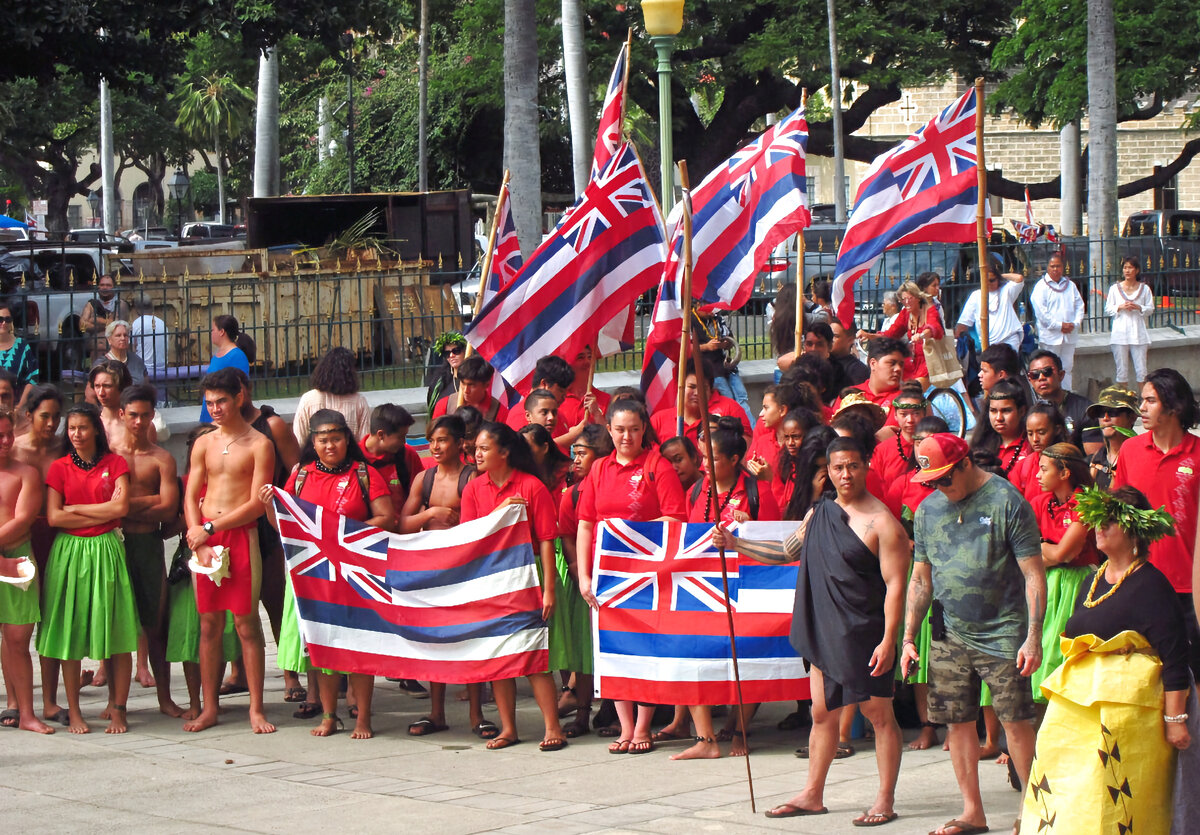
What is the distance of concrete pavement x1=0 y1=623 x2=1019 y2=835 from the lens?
6707 mm

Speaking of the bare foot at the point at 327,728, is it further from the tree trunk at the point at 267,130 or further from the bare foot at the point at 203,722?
the tree trunk at the point at 267,130

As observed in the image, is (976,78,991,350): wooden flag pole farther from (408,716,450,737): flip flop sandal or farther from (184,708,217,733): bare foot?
(184,708,217,733): bare foot

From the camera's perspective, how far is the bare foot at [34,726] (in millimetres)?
8594

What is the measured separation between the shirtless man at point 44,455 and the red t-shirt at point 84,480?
0.17 meters

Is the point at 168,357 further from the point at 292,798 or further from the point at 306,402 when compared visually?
the point at 292,798

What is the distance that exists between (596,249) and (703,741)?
11.1ft

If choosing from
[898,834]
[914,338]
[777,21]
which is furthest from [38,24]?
[777,21]

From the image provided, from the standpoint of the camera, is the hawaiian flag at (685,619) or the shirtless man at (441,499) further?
the shirtless man at (441,499)

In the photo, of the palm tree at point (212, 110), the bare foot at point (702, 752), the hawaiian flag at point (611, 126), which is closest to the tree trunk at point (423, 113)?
the palm tree at point (212, 110)

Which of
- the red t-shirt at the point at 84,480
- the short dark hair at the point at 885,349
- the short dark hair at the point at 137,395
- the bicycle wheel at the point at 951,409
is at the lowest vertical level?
the red t-shirt at the point at 84,480

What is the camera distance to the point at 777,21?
33.6m

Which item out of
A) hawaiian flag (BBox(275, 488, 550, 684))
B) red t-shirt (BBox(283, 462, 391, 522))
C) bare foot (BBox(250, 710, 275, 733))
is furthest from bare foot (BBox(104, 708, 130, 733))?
red t-shirt (BBox(283, 462, 391, 522))

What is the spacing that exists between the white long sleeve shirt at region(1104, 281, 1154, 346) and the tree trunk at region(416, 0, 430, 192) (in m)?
19.3

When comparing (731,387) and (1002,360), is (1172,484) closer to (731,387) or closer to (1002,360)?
(1002,360)
